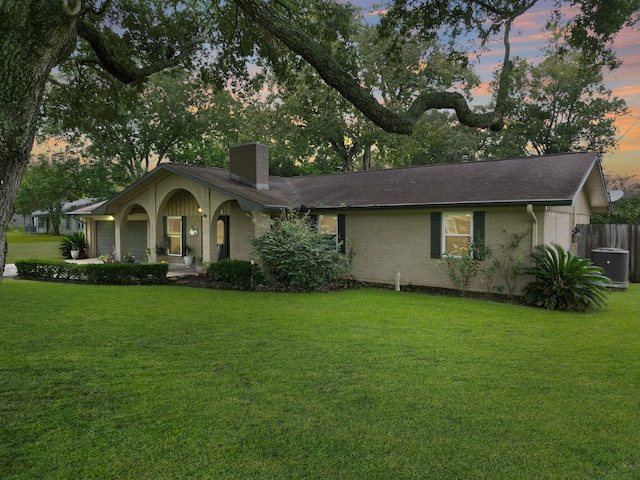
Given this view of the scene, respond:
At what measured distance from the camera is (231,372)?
538 cm

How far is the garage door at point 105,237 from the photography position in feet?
70.7

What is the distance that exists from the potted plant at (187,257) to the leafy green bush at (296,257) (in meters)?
5.29

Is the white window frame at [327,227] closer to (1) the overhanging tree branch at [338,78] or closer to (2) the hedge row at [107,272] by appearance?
(2) the hedge row at [107,272]

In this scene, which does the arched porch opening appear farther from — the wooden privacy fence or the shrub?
the wooden privacy fence

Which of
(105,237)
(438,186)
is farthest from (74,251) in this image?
(438,186)

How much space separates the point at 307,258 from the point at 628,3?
28.9 feet

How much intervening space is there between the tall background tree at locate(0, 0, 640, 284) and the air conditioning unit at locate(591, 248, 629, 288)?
253 inches

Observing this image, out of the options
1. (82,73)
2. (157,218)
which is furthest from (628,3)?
(157,218)

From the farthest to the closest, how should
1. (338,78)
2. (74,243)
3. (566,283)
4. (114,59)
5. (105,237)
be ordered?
1. (74,243)
2. (105,237)
3. (566,283)
4. (114,59)
5. (338,78)

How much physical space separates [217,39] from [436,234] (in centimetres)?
788

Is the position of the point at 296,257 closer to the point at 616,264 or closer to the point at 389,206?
the point at 389,206

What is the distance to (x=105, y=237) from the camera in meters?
21.9

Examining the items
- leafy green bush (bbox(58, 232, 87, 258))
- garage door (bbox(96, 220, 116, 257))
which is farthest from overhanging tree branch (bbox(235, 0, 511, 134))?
leafy green bush (bbox(58, 232, 87, 258))

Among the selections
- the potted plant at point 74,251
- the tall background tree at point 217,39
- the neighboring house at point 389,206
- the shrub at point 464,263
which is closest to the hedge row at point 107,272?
the neighboring house at point 389,206
